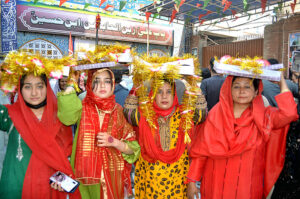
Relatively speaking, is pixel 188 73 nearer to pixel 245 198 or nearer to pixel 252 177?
pixel 252 177

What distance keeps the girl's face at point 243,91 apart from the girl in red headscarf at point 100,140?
3.25ft

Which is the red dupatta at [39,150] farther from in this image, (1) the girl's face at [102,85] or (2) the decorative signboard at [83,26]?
(2) the decorative signboard at [83,26]

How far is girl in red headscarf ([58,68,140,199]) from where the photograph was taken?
1.89 metres

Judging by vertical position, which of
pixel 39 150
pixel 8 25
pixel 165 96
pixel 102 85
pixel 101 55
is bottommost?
pixel 39 150

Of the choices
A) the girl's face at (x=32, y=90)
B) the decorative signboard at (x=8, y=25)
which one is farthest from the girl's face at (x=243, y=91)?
the decorative signboard at (x=8, y=25)

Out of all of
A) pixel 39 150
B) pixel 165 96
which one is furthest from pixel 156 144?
pixel 39 150

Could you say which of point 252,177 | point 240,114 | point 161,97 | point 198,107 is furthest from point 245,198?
point 161,97

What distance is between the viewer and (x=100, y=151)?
200cm

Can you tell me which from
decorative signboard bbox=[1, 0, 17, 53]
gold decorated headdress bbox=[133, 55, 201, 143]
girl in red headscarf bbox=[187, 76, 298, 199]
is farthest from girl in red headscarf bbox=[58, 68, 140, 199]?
decorative signboard bbox=[1, 0, 17, 53]

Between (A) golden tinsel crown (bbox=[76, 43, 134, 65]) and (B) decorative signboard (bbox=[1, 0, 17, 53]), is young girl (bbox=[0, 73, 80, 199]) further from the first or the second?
(B) decorative signboard (bbox=[1, 0, 17, 53])

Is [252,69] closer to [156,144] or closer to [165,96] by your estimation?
[165,96]

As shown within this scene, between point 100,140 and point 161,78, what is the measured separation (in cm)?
74

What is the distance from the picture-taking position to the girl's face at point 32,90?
184 cm

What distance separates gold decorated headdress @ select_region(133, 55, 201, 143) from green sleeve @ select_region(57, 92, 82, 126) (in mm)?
551
